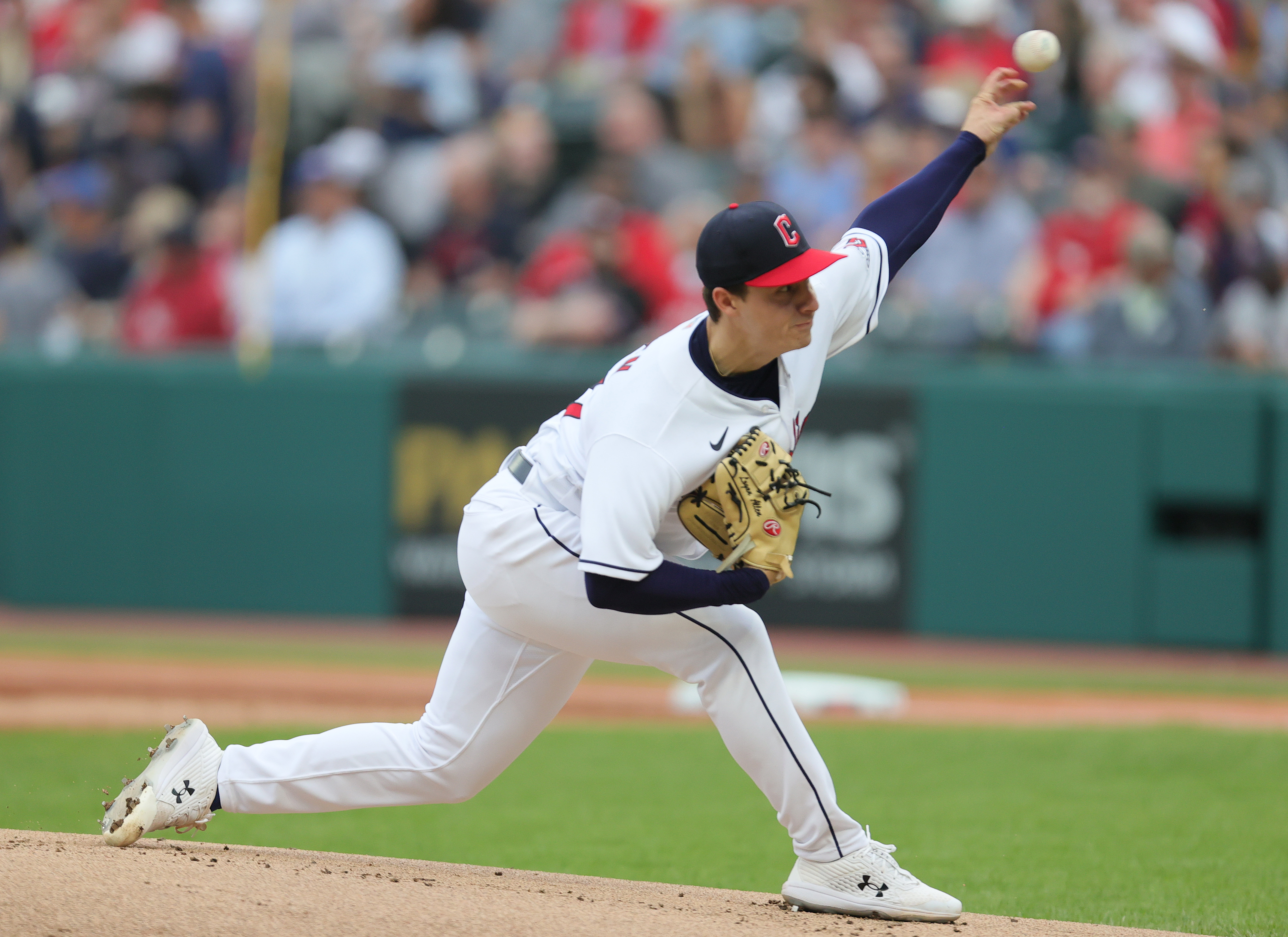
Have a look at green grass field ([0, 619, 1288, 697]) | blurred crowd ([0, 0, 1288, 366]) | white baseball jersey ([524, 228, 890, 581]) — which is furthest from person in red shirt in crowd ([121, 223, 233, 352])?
white baseball jersey ([524, 228, 890, 581])

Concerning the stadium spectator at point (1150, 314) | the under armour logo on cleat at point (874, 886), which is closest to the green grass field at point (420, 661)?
the stadium spectator at point (1150, 314)

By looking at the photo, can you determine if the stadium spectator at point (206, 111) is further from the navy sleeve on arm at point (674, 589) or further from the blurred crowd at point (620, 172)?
the navy sleeve on arm at point (674, 589)

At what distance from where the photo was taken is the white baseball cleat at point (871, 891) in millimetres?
3727

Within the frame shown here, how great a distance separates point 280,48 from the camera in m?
11.1

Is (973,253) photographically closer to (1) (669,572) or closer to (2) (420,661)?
(2) (420,661)

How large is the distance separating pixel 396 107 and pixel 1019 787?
7.59m

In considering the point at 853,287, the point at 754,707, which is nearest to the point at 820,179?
the point at 853,287

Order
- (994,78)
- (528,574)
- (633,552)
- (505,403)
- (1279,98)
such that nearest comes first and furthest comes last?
(633,552)
(528,574)
(994,78)
(505,403)
(1279,98)

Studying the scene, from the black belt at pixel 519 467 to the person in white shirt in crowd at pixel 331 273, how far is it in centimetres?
648

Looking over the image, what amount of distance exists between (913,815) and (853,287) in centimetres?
233

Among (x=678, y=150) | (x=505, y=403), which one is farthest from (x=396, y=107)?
(x=505, y=403)

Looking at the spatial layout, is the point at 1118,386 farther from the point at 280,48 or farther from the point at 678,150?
the point at 280,48

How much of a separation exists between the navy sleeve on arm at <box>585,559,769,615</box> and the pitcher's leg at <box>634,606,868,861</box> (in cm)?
17

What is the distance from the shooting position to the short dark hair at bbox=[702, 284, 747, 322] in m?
3.49
